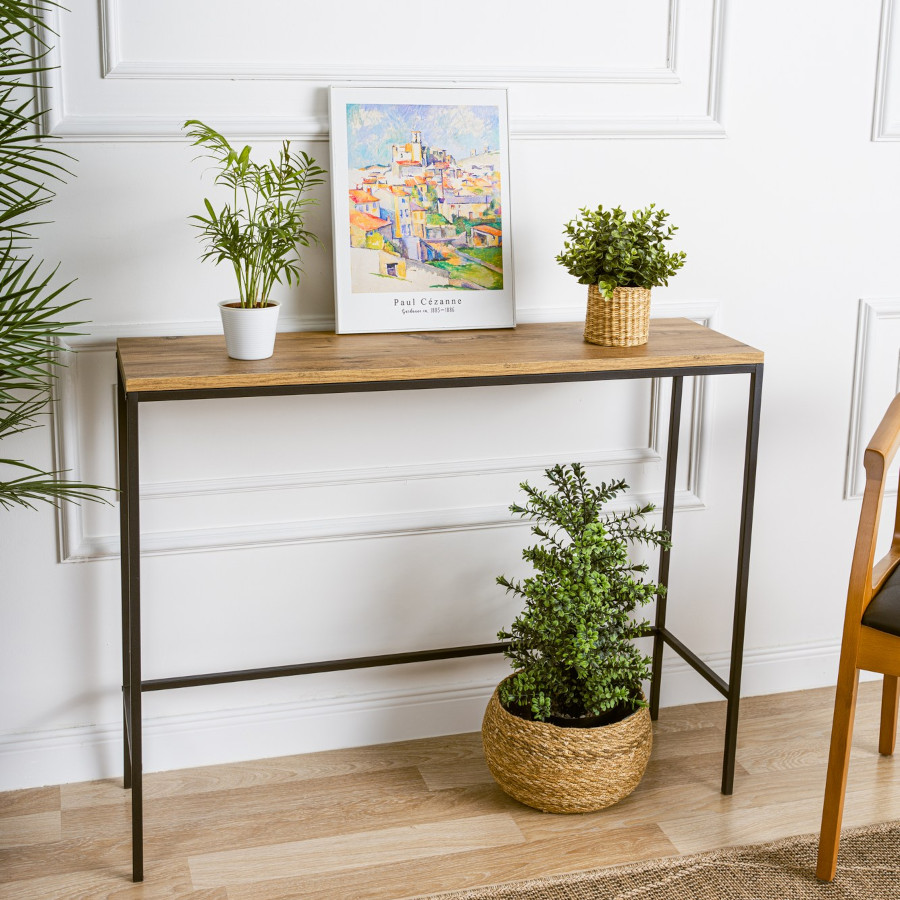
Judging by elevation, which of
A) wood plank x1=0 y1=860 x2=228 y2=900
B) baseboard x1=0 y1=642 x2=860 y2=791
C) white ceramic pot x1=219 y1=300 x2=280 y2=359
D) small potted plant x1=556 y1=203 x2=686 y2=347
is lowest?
wood plank x1=0 y1=860 x2=228 y2=900

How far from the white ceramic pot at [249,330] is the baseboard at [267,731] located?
0.85m

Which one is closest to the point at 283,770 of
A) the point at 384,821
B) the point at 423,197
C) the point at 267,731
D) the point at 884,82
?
the point at 267,731

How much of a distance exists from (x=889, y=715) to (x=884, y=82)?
1.36m

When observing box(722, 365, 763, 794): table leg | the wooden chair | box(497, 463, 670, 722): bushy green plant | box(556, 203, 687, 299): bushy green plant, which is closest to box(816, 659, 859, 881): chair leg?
the wooden chair

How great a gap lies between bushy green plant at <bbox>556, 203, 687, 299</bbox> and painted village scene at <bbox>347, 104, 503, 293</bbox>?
0.71ft

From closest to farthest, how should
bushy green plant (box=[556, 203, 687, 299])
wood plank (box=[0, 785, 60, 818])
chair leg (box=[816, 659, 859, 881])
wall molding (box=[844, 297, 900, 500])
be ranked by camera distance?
1. chair leg (box=[816, 659, 859, 881])
2. bushy green plant (box=[556, 203, 687, 299])
3. wood plank (box=[0, 785, 60, 818])
4. wall molding (box=[844, 297, 900, 500])

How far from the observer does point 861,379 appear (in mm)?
2465

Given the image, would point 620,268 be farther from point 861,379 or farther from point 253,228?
point 861,379

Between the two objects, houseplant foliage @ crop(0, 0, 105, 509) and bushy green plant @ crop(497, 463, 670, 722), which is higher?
houseplant foliage @ crop(0, 0, 105, 509)

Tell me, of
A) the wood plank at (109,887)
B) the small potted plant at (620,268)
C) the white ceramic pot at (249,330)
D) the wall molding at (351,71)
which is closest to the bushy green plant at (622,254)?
the small potted plant at (620,268)

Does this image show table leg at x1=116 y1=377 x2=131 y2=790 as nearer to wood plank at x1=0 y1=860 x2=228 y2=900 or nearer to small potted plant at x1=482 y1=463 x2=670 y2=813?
wood plank at x1=0 y1=860 x2=228 y2=900

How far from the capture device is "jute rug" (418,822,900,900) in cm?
184

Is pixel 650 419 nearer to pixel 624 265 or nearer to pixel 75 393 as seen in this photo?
pixel 624 265

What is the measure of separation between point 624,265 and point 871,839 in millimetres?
1175
